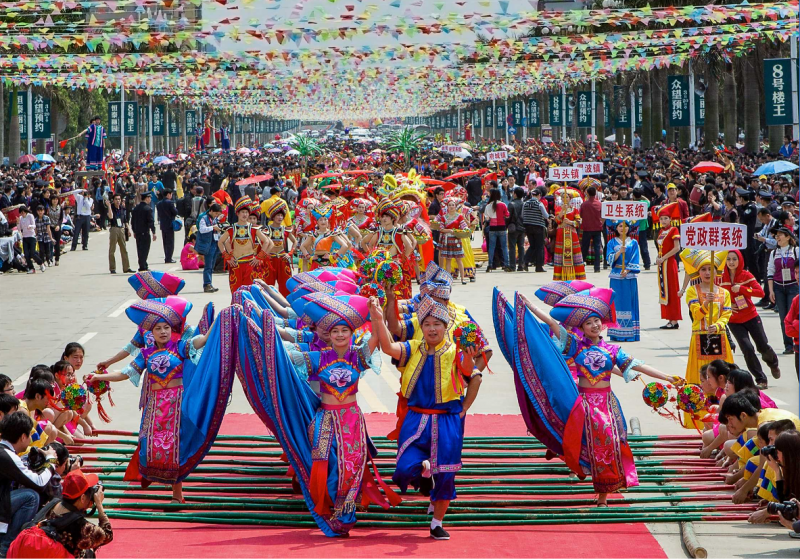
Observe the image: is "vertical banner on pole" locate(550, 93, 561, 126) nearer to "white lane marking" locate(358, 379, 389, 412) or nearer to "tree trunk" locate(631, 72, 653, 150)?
"tree trunk" locate(631, 72, 653, 150)

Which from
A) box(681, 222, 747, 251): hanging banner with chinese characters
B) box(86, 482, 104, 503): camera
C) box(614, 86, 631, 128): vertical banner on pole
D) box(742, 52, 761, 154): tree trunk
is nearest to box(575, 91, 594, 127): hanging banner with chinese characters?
box(614, 86, 631, 128): vertical banner on pole

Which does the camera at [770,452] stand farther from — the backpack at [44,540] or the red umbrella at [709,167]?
the red umbrella at [709,167]

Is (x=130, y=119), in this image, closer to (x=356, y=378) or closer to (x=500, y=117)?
(x=356, y=378)

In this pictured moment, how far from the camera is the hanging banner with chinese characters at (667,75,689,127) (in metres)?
39.5

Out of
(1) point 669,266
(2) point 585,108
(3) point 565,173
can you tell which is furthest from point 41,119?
(1) point 669,266

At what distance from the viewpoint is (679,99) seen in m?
39.7

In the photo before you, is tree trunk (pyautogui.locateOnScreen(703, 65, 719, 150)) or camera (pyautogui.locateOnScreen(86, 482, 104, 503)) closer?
camera (pyautogui.locateOnScreen(86, 482, 104, 503))

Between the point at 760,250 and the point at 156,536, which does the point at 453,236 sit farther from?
the point at 156,536

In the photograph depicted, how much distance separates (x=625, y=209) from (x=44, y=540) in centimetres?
1179

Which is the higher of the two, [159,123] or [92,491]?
[159,123]

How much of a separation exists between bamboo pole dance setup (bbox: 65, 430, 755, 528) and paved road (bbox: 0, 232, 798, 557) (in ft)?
1.84

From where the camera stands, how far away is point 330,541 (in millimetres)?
7348

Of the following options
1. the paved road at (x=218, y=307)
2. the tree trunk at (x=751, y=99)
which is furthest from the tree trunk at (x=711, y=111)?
the paved road at (x=218, y=307)

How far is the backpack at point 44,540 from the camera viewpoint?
5.70 m
